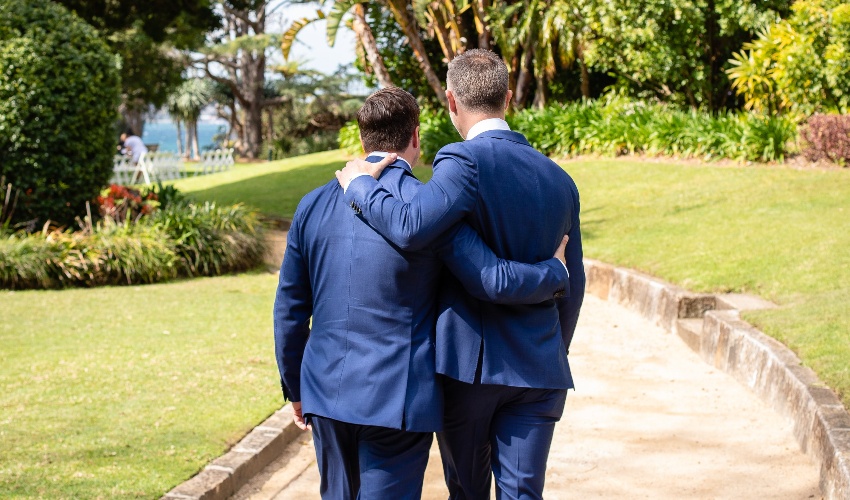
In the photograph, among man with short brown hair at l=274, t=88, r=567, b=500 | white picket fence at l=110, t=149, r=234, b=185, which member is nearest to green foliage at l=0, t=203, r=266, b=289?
man with short brown hair at l=274, t=88, r=567, b=500

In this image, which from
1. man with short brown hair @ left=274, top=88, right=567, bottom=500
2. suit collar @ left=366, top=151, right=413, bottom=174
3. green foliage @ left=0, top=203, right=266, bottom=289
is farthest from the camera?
green foliage @ left=0, top=203, right=266, bottom=289

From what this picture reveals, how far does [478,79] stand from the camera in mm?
3170

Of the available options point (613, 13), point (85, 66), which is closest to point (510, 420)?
point (85, 66)

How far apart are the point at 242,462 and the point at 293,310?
89.7 inches

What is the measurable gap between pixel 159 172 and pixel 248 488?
2086cm

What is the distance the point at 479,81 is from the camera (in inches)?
125

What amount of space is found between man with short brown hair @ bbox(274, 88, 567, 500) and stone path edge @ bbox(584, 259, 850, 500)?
2379 mm

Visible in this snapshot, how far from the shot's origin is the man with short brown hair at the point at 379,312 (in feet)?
9.87

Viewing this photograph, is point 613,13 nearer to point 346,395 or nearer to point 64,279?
point 64,279

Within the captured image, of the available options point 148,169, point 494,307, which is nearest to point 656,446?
point 494,307

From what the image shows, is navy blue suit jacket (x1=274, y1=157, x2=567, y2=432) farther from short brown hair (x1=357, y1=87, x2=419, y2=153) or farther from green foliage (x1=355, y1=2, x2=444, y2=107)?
green foliage (x1=355, y1=2, x2=444, y2=107)

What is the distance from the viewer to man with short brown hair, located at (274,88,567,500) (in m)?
3.01

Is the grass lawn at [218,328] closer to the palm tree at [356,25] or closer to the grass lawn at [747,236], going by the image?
the grass lawn at [747,236]

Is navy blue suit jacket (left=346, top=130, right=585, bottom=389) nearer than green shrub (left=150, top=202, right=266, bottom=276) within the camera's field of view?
Yes
